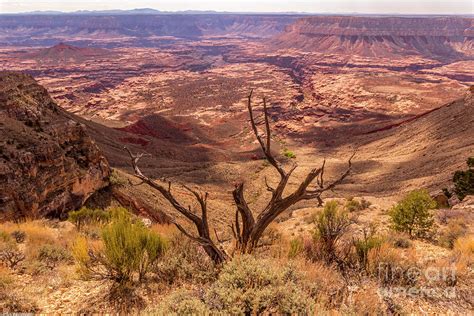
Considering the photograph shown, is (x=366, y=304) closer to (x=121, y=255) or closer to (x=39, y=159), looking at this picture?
(x=121, y=255)

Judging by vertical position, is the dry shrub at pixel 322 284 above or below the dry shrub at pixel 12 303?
above

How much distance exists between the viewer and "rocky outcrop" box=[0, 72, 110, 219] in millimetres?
14578

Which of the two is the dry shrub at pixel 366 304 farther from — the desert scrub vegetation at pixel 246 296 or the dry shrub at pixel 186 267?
the dry shrub at pixel 186 267

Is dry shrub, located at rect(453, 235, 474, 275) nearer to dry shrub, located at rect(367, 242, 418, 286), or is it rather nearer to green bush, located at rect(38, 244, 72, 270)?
dry shrub, located at rect(367, 242, 418, 286)

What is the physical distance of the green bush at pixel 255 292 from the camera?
13.3 ft

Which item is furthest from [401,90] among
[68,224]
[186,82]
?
[68,224]

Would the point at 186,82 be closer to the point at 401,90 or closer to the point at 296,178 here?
the point at 401,90

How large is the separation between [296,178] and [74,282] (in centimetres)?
3122

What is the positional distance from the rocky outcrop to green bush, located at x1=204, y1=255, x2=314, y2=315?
41.3 feet

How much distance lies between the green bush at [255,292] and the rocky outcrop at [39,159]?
1260 cm

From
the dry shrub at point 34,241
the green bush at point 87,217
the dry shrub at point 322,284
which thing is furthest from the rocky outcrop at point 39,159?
the dry shrub at point 322,284

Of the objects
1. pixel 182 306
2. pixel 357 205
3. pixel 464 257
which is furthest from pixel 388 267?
pixel 357 205

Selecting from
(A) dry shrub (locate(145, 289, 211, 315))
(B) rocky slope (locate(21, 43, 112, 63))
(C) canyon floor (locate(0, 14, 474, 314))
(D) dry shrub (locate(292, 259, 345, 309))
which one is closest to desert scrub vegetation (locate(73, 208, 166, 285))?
(C) canyon floor (locate(0, 14, 474, 314))

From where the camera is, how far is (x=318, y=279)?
17.0 feet
